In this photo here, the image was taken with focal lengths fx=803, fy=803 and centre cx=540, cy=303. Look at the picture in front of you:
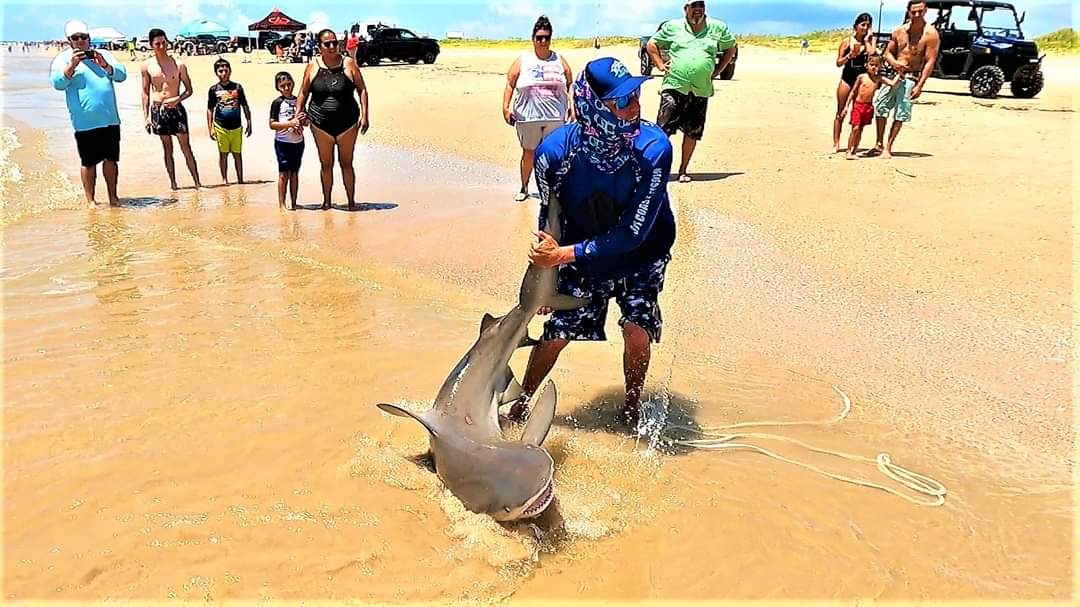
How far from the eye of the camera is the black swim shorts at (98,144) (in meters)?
8.75

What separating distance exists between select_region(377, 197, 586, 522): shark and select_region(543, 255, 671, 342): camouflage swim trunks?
0.13 metres

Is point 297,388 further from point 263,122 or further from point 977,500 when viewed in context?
point 263,122

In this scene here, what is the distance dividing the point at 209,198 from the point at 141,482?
7009 millimetres

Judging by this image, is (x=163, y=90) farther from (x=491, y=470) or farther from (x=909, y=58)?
(x=909, y=58)

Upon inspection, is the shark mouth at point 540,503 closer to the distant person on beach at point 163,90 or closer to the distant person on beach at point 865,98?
the distant person on beach at point 163,90

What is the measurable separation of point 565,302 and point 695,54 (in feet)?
21.9

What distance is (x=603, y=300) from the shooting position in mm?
3943

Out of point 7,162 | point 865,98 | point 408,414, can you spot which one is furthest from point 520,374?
point 7,162

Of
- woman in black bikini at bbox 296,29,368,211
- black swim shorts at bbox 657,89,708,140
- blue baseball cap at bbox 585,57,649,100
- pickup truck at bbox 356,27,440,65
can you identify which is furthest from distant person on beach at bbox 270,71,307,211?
pickup truck at bbox 356,27,440,65

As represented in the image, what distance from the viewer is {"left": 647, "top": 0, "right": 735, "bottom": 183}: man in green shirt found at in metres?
9.51

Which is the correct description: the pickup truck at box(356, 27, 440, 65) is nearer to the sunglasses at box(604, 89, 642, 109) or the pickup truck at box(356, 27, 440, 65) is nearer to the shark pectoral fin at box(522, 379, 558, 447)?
the sunglasses at box(604, 89, 642, 109)

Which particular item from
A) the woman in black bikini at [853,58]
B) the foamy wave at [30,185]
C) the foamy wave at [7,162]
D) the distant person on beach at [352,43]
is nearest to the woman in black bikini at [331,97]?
the foamy wave at [30,185]

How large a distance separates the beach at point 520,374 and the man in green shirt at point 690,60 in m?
1.18

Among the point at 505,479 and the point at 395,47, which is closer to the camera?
the point at 505,479
